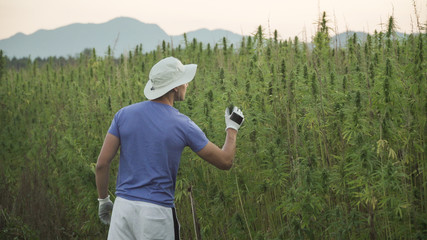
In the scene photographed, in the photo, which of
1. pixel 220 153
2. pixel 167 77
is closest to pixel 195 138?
pixel 220 153

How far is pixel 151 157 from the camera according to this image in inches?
119

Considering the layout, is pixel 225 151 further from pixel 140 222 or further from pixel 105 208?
pixel 105 208

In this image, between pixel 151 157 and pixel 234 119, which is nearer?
pixel 151 157

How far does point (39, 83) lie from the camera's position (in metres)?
10.9

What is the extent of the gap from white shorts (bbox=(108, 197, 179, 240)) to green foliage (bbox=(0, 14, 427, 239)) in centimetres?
116

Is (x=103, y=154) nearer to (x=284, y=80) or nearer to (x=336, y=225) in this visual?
(x=336, y=225)

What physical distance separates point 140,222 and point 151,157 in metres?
0.44

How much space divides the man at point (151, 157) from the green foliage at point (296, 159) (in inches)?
38.3

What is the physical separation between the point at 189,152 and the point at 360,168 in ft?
6.01

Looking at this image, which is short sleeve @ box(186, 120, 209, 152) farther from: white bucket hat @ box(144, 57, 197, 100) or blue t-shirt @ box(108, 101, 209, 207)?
white bucket hat @ box(144, 57, 197, 100)

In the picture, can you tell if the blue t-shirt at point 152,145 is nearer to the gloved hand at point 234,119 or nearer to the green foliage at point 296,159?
the gloved hand at point 234,119

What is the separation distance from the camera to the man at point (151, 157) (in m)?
2.96

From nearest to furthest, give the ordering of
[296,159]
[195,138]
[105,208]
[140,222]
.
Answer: [140,222]
[195,138]
[105,208]
[296,159]

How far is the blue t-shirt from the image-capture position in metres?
3.00
